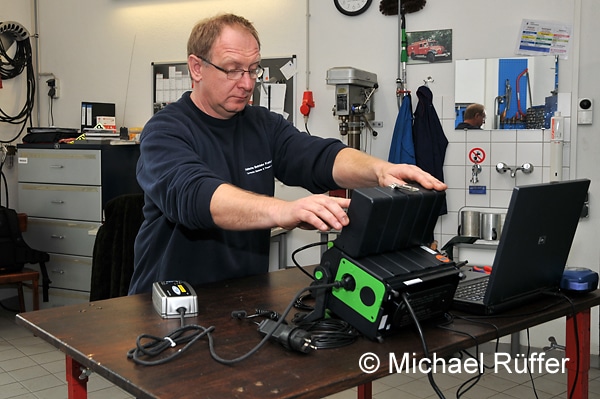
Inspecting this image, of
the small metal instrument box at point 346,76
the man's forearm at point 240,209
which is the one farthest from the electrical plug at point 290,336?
the small metal instrument box at point 346,76

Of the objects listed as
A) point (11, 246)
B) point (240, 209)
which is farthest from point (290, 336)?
point (11, 246)

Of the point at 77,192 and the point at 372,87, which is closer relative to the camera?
the point at 372,87

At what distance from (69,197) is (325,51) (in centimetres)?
204

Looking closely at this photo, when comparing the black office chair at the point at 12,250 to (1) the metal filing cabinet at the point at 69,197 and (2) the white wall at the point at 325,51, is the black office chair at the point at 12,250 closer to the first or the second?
(1) the metal filing cabinet at the point at 69,197

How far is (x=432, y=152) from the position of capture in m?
4.03

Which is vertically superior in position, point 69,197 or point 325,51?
point 325,51

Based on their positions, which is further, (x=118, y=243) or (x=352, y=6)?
(x=352, y=6)

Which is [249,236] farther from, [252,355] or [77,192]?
[77,192]

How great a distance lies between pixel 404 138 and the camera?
4066 millimetres

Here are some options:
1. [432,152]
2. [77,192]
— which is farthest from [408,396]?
[77,192]

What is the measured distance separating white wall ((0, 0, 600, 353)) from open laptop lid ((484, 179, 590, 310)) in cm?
226

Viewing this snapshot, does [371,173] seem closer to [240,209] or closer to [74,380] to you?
[240,209]

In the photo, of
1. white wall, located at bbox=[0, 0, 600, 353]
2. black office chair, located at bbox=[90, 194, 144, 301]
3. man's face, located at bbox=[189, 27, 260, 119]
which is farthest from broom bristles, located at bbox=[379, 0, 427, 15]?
man's face, located at bbox=[189, 27, 260, 119]

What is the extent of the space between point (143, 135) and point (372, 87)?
2.53 m
